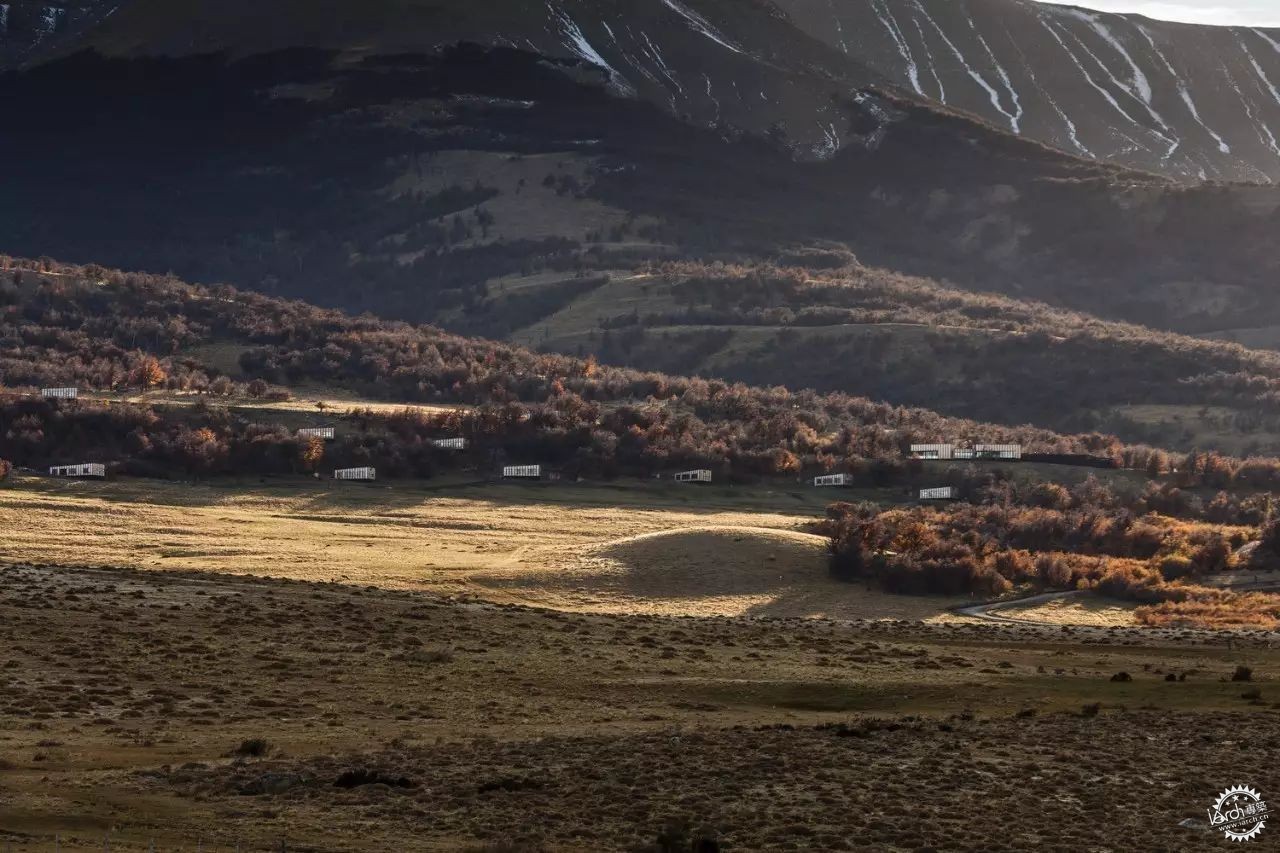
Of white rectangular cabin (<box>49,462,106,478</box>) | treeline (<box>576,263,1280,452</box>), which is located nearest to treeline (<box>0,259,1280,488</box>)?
treeline (<box>576,263,1280,452</box>)

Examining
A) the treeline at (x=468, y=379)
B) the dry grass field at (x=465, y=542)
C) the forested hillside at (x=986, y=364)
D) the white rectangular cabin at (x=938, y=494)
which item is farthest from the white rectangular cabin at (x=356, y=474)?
the forested hillside at (x=986, y=364)

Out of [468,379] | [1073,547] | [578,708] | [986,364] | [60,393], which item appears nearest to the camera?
[578,708]

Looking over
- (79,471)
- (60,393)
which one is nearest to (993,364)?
(60,393)

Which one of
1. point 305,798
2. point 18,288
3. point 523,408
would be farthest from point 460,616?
point 18,288

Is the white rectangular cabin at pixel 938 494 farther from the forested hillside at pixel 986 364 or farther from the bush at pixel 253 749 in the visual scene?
the bush at pixel 253 749

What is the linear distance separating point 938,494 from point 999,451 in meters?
13.5

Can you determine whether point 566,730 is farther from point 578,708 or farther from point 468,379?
point 468,379

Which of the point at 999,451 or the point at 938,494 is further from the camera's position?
the point at 999,451

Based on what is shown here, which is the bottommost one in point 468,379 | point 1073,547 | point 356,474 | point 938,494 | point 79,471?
point 1073,547

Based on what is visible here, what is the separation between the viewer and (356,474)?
103 meters

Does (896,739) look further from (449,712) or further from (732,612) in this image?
(732,612)

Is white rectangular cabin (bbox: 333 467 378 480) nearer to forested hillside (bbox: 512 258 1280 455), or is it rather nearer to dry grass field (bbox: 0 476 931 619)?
dry grass field (bbox: 0 476 931 619)

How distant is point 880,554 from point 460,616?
1000 inches

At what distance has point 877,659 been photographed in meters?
48.2
